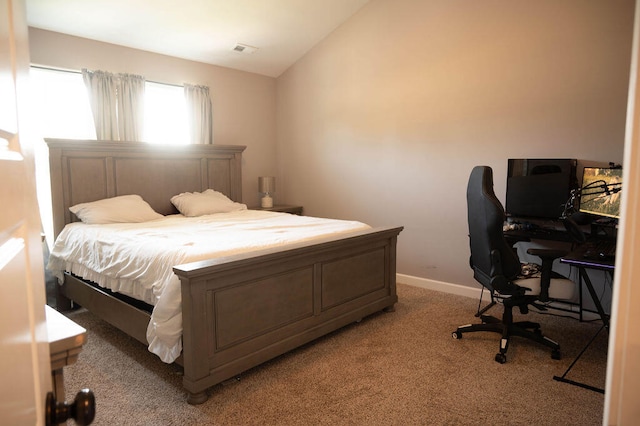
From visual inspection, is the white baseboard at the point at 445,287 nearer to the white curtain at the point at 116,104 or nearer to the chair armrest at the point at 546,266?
the chair armrest at the point at 546,266

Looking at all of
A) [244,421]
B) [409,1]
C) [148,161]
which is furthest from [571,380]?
[148,161]

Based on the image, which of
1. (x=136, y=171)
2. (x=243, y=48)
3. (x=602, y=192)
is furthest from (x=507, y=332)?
(x=243, y=48)

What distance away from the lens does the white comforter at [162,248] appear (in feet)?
7.60

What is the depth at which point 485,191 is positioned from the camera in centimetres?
271

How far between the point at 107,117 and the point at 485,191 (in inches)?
138

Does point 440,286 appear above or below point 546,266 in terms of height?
below

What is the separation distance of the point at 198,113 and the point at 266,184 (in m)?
1.19

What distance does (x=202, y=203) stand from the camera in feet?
14.1

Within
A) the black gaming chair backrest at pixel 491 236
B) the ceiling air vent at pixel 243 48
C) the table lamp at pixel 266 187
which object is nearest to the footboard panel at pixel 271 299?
the black gaming chair backrest at pixel 491 236

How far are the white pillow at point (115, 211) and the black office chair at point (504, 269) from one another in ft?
9.52

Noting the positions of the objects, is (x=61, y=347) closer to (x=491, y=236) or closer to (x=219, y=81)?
(x=491, y=236)

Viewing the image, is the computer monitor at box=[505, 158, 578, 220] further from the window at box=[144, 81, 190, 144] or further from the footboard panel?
the window at box=[144, 81, 190, 144]

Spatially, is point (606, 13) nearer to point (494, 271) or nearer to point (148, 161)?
point (494, 271)

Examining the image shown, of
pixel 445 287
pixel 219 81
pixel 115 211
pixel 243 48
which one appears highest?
pixel 243 48
